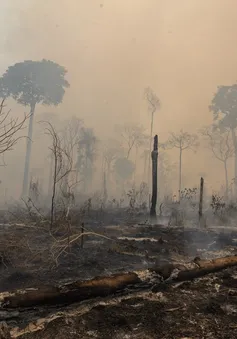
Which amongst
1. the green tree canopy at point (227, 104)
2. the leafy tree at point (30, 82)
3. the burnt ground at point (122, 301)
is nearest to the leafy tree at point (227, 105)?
the green tree canopy at point (227, 104)

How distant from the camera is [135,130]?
160 ft

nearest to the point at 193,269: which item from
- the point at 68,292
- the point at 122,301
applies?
the point at 122,301

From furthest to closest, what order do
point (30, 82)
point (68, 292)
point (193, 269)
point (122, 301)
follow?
point (30, 82) < point (193, 269) < point (122, 301) < point (68, 292)

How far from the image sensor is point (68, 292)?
4113 mm

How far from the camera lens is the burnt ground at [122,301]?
11.3ft

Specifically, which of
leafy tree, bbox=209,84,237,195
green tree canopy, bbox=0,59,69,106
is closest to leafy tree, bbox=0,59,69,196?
green tree canopy, bbox=0,59,69,106

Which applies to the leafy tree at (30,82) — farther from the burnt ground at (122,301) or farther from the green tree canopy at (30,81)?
the burnt ground at (122,301)

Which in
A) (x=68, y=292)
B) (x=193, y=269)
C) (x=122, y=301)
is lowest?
(x=122, y=301)

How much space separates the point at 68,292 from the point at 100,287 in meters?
0.52

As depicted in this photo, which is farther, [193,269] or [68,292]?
[193,269]

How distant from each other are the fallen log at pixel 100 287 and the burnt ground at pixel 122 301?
0.11 metres

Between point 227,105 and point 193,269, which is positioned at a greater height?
point 227,105

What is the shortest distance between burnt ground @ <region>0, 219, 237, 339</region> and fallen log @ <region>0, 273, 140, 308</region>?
10 centimetres

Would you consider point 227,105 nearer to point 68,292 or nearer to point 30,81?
point 30,81
